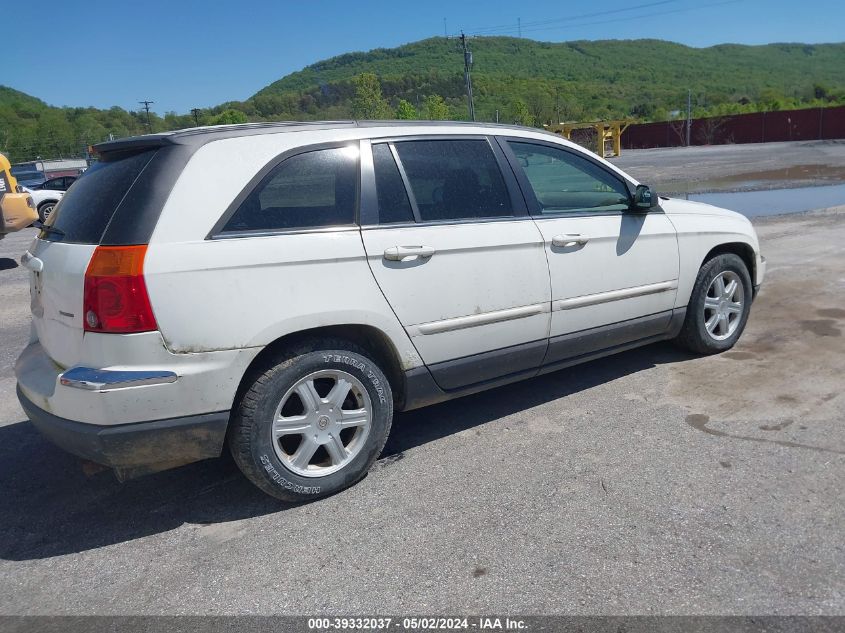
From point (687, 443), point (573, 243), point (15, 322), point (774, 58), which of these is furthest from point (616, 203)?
point (774, 58)

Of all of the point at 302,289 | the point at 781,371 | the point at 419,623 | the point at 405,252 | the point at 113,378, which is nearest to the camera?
the point at 419,623

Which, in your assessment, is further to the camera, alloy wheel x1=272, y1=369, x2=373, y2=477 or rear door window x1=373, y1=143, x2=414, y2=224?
rear door window x1=373, y1=143, x2=414, y2=224

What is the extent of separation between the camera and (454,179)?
379 cm

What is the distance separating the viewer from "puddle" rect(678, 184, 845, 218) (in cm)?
1320

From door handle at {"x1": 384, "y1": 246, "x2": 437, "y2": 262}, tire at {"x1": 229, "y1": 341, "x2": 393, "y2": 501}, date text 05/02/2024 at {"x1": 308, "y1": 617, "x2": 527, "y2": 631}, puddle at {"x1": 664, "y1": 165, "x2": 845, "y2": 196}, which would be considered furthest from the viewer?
puddle at {"x1": 664, "y1": 165, "x2": 845, "y2": 196}

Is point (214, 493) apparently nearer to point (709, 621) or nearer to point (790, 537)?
point (709, 621)

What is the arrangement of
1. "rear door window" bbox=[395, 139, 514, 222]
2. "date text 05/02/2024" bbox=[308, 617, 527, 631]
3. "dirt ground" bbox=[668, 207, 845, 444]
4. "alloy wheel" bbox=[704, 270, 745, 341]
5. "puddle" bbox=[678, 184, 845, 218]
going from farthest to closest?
"puddle" bbox=[678, 184, 845, 218] < "alloy wheel" bbox=[704, 270, 745, 341] < "dirt ground" bbox=[668, 207, 845, 444] < "rear door window" bbox=[395, 139, 514, 222] < "date text 05/02/2024" bbox=[308, 617, 527, 631]

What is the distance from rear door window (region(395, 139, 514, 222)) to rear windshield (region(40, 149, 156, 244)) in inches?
51.5

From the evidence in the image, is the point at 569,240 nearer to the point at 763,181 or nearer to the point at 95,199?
the point at 95,199

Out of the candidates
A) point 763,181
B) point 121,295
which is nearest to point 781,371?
point 121,295

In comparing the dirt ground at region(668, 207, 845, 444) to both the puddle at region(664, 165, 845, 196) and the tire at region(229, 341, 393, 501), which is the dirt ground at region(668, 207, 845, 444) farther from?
the puddle at region(664, 165, 845, 196)

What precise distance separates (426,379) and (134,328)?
1465 mm

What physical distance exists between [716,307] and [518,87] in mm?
102838

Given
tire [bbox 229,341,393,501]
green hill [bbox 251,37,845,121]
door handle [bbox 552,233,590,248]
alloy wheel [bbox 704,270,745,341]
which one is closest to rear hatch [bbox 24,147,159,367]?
tire [bbox 229,341,393,501]
